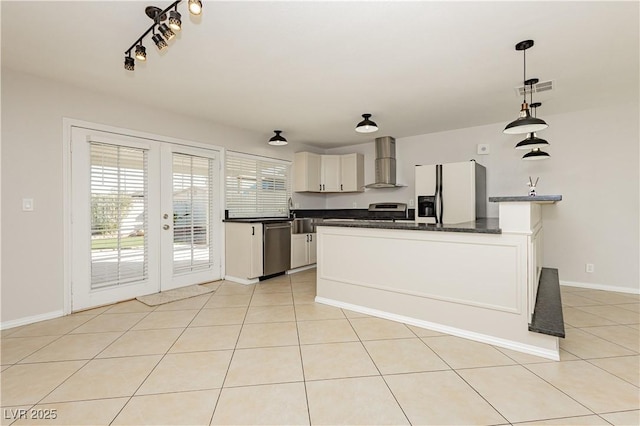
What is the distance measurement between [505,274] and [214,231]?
3757mm

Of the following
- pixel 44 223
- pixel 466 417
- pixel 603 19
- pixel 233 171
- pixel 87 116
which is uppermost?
pixel 603 19

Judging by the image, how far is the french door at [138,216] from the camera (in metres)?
3.16

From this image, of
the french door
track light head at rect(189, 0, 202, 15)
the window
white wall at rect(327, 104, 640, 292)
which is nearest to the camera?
track light head at rect(189, 0, 202, 15)

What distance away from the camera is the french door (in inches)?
125

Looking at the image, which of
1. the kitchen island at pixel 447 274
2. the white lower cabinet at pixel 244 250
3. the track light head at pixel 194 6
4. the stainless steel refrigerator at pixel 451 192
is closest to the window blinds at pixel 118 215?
the white lower cabinet at pixel 244 250

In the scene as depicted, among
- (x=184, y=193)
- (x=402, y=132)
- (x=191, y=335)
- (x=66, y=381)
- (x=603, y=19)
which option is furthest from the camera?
(x=402, y=132)

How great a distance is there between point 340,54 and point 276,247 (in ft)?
9.67

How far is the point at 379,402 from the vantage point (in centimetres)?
166

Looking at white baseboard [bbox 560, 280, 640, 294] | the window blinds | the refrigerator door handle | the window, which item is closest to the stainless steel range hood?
the refrigerator door handle

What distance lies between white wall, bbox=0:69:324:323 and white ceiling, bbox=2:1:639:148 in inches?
8.1

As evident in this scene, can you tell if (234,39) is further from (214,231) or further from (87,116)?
(214,231)

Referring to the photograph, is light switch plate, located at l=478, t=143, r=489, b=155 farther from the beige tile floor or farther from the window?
the window

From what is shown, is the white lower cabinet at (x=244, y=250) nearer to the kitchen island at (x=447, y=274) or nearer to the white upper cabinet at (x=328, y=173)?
the kitchen island at (x=447, y=274)

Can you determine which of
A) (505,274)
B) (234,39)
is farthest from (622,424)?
(234,39)
